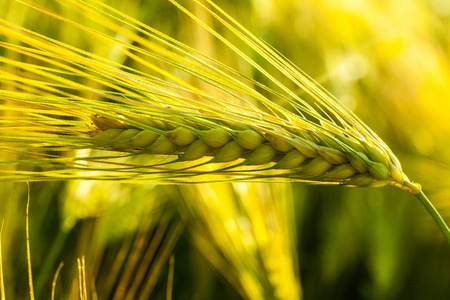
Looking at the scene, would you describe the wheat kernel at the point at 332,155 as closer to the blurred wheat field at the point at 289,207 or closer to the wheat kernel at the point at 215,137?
the wheat kernel at the point at 215,137

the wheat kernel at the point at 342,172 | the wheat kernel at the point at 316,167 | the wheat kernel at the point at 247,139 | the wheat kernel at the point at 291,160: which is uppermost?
the wheat kernel at the point at 247,139

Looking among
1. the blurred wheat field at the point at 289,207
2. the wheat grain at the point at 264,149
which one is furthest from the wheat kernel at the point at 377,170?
the blurred wheat field at the point at 289,207

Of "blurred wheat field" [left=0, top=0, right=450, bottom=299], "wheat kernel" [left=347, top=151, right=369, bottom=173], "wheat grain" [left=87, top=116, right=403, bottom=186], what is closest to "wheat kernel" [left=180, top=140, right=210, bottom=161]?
"wheat grain" [left=87, top=116, right=403, bottom=186]

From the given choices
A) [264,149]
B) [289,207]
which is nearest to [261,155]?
[264,149]

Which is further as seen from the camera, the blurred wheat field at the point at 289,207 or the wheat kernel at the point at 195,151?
the blurred wheat field at the point at 289,207

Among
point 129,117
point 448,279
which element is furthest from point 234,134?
point 448,279

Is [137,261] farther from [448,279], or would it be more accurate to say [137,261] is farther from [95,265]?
[448,279]

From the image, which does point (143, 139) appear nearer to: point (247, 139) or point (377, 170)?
point (247, 139)

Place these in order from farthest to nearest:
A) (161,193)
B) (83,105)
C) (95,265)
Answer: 1. (161,193)
2. (95,265)
3. (83,105)
